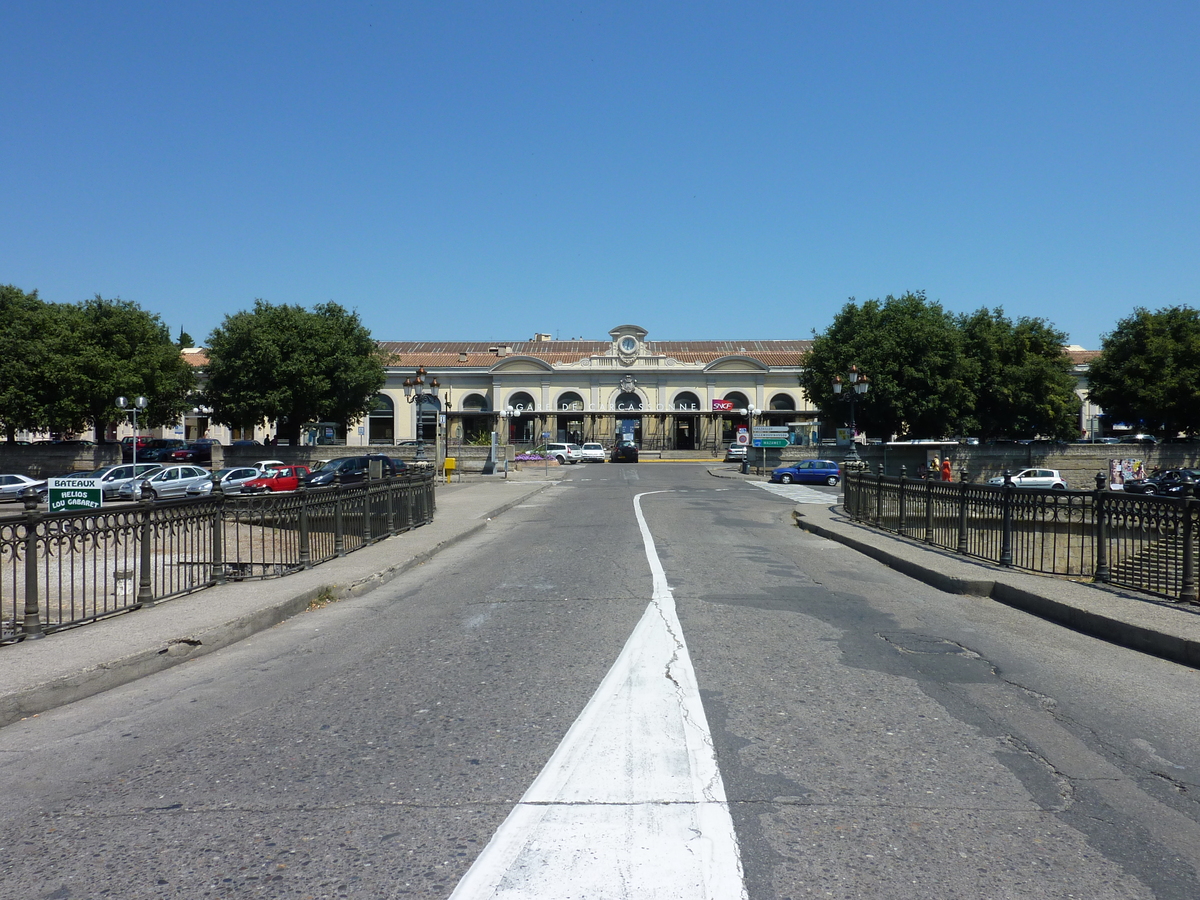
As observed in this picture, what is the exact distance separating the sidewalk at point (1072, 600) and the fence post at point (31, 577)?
31.7ft

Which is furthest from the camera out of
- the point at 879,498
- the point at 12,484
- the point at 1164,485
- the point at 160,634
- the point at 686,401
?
the point at 686,401

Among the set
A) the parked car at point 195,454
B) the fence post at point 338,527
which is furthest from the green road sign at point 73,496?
the parked car at point 195,454

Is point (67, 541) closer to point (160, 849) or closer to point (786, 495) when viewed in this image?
point (160, 849)

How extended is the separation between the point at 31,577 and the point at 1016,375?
200 feet

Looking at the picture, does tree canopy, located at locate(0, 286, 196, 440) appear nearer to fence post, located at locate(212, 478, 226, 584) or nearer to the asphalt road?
fence post, located at locate(212, 478, 226, 584)

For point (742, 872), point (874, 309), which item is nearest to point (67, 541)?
point (742, 872)

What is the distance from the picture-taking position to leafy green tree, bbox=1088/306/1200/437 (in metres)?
52.6

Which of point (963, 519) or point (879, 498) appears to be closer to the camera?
point (963, 519)

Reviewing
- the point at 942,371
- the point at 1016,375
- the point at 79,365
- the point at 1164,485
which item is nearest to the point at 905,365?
the point at 942,371

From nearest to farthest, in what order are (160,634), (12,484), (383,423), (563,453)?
(160,634), (12,484), (563,453), (383,423)

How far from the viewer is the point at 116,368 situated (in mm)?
49719

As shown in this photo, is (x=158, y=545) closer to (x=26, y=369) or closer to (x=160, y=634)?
(x=160, y=634)

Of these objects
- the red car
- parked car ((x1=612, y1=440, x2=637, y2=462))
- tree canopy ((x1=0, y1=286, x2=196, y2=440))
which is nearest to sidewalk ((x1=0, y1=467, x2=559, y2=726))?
the red car

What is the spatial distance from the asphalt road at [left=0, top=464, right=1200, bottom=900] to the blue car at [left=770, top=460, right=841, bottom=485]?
126ft
